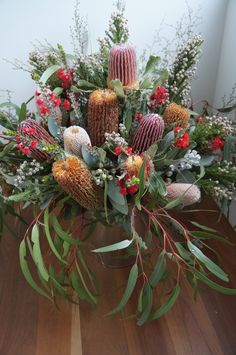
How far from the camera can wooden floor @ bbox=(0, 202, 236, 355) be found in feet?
2.02

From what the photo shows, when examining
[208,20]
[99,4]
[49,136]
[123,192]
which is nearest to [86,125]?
[49,136]

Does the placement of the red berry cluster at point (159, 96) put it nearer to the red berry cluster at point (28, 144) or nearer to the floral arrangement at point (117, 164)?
the floral arrangement at point (117, 164)

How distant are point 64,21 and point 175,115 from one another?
394 mm

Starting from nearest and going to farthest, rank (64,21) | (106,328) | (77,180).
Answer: (77,180) < (106,328) < (64,21)

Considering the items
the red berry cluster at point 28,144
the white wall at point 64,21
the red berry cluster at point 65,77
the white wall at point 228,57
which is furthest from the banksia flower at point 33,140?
the white wall at point 228,57

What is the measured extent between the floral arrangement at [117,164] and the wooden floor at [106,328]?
0.04m

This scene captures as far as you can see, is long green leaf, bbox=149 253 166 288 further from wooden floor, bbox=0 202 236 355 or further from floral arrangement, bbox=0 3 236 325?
wooden floor, bbox=0 202 236 355

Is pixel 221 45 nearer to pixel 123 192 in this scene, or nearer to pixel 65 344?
pixel 123 192

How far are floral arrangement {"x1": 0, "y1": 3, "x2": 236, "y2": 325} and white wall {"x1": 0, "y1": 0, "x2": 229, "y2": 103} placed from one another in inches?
6.2

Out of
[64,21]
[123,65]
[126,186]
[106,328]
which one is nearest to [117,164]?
[126,186]

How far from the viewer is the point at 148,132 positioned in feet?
1.97

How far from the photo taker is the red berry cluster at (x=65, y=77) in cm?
69

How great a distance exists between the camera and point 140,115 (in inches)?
26.2

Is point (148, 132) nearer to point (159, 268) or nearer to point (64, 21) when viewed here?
point (159, 268)
